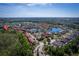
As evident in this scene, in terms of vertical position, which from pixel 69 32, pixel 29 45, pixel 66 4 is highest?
pixel 66 4

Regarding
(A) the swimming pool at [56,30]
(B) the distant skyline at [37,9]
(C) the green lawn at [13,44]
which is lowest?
(C) the green lawn at [13,44]

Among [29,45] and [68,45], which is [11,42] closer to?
[29,45]

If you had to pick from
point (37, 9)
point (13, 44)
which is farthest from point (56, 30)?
point (13, 44)

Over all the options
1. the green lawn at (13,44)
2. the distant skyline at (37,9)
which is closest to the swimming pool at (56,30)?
the distant skyline at (37,9)

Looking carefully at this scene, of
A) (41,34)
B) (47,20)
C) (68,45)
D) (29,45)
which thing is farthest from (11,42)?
(68,45)

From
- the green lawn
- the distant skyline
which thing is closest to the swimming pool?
the distant skyline

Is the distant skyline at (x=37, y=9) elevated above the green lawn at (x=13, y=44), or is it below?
above

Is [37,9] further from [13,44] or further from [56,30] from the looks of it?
[13,44]

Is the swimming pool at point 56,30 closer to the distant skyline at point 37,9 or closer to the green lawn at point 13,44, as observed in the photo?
the distant skyline at point 37,9
